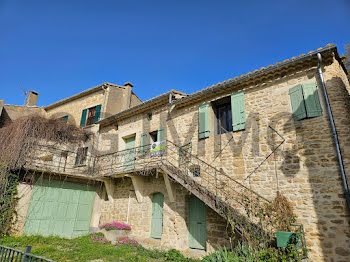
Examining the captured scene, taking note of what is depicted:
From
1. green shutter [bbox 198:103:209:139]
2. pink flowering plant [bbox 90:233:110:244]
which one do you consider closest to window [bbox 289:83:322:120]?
green shutter [bbox 198:103:209:139]

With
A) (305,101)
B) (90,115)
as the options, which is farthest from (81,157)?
(305,101)

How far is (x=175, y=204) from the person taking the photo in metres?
8.52

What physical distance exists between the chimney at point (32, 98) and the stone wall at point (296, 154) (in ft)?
53.1

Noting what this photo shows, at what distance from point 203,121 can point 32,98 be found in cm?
1667

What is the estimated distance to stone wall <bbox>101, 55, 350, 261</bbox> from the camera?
5.50m

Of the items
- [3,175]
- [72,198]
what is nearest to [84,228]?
[72,198]

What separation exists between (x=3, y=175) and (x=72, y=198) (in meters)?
3.04

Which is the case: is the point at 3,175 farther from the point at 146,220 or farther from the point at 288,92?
the point at 288,92

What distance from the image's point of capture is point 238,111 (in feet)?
25.9

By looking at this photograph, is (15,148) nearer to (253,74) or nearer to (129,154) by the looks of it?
(129,154)

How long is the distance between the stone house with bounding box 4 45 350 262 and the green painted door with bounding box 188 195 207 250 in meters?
0.03

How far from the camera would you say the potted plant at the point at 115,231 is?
905cm

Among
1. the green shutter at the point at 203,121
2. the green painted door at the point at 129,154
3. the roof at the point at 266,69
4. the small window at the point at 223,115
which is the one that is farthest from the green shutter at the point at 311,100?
the green painted door at the point at 129,154

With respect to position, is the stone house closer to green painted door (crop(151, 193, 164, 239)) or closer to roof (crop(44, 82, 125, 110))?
green painted door (crop(151, 193, 164, 239))
